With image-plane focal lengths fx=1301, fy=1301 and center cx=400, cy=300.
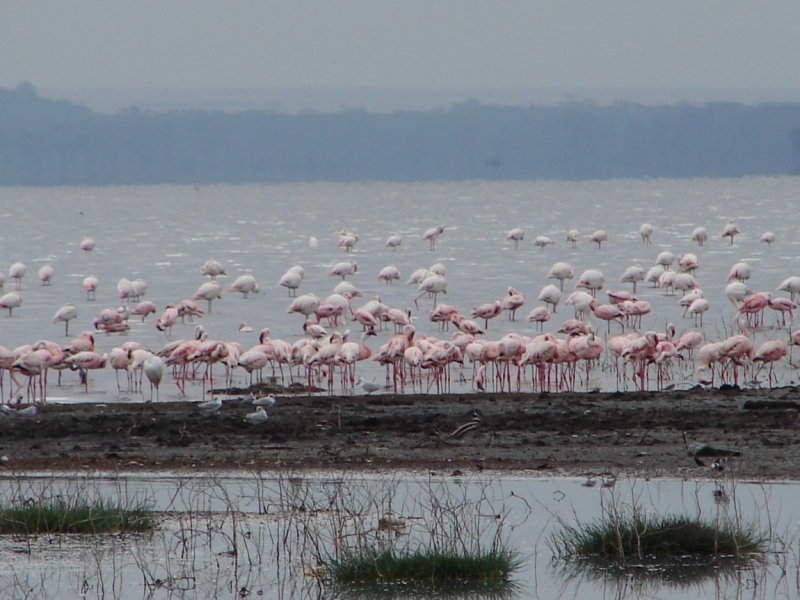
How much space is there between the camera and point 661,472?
8.41 m

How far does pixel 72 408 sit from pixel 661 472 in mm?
5853

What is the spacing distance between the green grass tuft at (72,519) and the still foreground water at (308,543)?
0.22ft

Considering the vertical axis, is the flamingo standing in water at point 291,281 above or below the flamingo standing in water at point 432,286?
above

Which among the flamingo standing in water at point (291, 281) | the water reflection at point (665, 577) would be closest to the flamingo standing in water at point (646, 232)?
the flamingo standing in water at point (291, 281)

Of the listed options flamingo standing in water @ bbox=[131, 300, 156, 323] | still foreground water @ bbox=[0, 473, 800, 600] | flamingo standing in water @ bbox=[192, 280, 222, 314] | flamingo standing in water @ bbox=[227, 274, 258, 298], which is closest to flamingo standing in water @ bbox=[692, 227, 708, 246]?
flamingo standing in water @ bbox=[227, 274, 258, 298]

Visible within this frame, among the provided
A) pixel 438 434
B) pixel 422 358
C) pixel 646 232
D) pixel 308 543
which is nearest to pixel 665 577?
pixel 308 543

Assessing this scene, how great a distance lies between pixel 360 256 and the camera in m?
37.0

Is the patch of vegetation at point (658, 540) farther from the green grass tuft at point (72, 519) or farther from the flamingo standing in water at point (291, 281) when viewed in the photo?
the flamingo standing in water at point (291, 281)

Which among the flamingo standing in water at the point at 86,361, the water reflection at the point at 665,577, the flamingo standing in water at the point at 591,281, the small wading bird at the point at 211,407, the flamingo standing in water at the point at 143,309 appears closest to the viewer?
the water reflection at the point at 665,577

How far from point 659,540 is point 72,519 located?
10.00 feet

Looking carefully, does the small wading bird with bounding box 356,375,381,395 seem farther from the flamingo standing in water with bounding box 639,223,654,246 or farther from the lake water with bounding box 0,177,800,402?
the flamingo standing in water with bounding box 639,223,654,246

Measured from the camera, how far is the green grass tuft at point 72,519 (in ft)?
22.4

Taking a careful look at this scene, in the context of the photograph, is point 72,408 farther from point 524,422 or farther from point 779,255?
point 779,255

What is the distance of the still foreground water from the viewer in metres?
6.06
